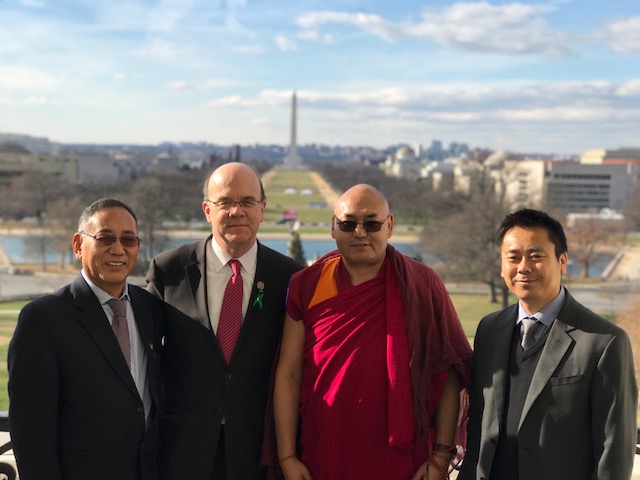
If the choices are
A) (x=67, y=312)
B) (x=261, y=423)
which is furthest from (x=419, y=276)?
(x=67, y=312)

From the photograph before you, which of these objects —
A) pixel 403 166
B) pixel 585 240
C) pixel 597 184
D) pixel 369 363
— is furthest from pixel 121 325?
pixel 403 166

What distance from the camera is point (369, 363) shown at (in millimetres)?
3607

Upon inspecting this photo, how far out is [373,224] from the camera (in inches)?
144

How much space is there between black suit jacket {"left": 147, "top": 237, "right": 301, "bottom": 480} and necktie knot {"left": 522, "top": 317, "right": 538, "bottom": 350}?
126cm

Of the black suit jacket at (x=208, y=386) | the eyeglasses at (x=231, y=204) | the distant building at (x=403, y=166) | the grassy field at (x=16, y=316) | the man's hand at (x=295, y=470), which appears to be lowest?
the grassy field at (x=16, y=316)

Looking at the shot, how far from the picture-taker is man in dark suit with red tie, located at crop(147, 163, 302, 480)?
387 cm

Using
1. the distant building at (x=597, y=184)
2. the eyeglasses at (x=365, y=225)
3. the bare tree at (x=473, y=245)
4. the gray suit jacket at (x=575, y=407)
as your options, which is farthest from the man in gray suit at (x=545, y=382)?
the distant building at (x=597, y=184)

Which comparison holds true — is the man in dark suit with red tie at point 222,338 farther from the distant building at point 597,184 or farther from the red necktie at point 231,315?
the distant building at point 597,184

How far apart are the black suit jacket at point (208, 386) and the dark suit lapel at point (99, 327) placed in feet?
1.36

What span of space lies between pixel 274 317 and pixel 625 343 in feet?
5.70

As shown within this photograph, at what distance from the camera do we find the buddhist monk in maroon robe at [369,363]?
11.8ft

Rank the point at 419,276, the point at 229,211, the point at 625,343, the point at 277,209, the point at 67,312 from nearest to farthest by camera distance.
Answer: the point at 625,343, the point at 67,312, the point at 419,276, the point at 229,211, the point at 277,209

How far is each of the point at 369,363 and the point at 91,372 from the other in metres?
1.30

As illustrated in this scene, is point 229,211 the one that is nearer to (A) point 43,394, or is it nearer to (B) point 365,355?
(B) point 365,355
